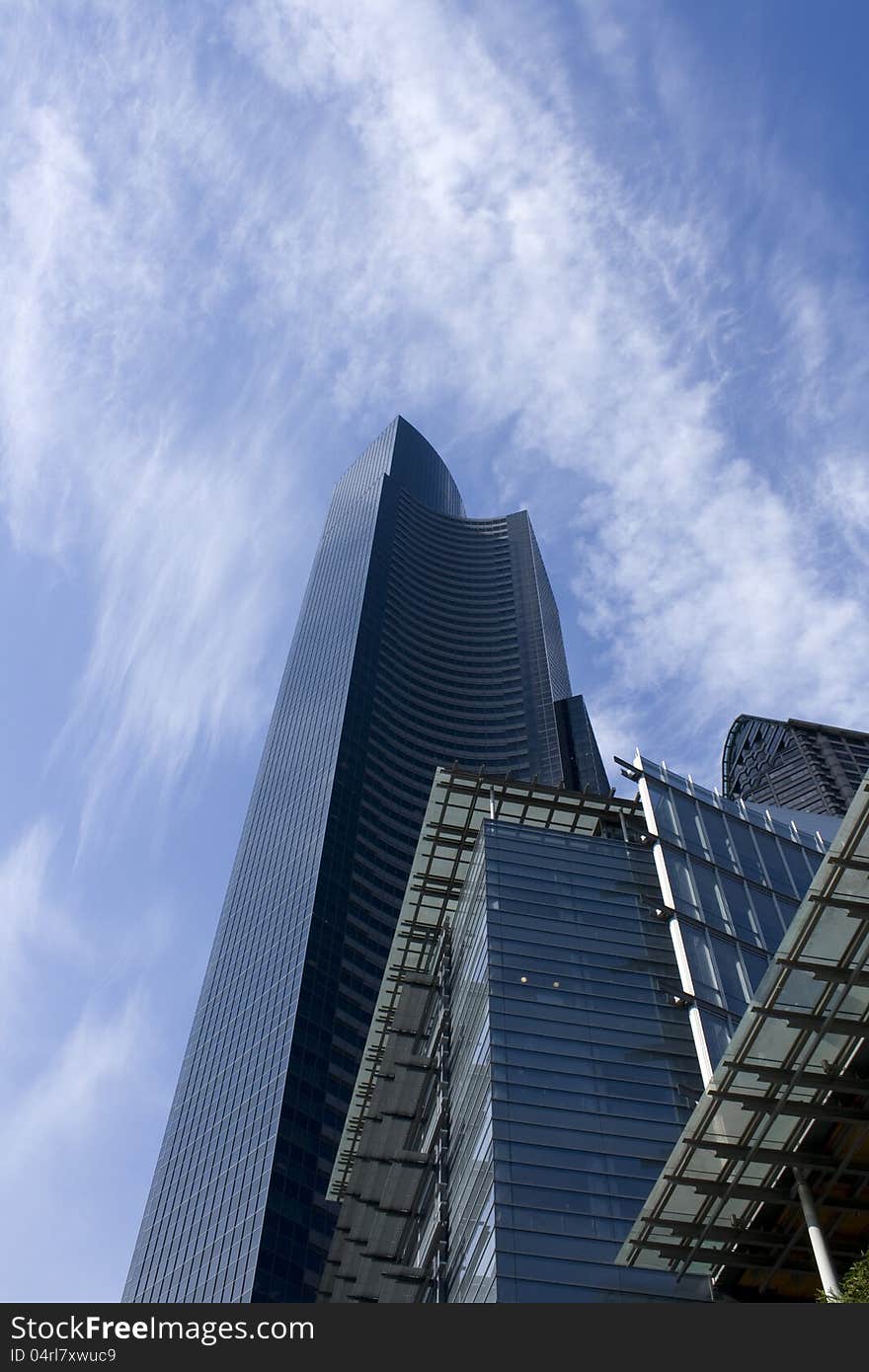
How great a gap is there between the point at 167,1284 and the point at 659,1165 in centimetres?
7331

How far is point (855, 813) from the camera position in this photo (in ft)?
95.2

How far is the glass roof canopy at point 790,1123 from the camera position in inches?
1176

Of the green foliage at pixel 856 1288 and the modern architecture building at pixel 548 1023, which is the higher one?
the modern architecture building at pixel 548 1023

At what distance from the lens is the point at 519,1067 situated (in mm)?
46875

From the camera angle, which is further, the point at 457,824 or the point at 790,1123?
the point at 457,824

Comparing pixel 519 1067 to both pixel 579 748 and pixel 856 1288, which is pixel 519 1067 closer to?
pixel 856 1288

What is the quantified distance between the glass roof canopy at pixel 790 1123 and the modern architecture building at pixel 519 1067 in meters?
5.24

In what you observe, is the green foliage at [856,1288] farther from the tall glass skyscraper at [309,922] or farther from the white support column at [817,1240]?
the tall glass skyscraper at [309,922]

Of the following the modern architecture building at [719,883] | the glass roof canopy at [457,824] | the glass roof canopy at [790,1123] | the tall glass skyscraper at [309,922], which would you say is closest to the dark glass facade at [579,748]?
the tall glass skyscraper at [309,922]

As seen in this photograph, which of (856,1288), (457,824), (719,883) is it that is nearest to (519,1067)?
(719,883)

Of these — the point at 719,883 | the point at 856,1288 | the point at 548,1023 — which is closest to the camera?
the point at 856,1288

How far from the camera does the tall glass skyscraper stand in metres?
102

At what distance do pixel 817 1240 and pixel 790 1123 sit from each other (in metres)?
2.99

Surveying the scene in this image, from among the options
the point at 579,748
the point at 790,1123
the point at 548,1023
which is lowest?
the point at 790,1123
